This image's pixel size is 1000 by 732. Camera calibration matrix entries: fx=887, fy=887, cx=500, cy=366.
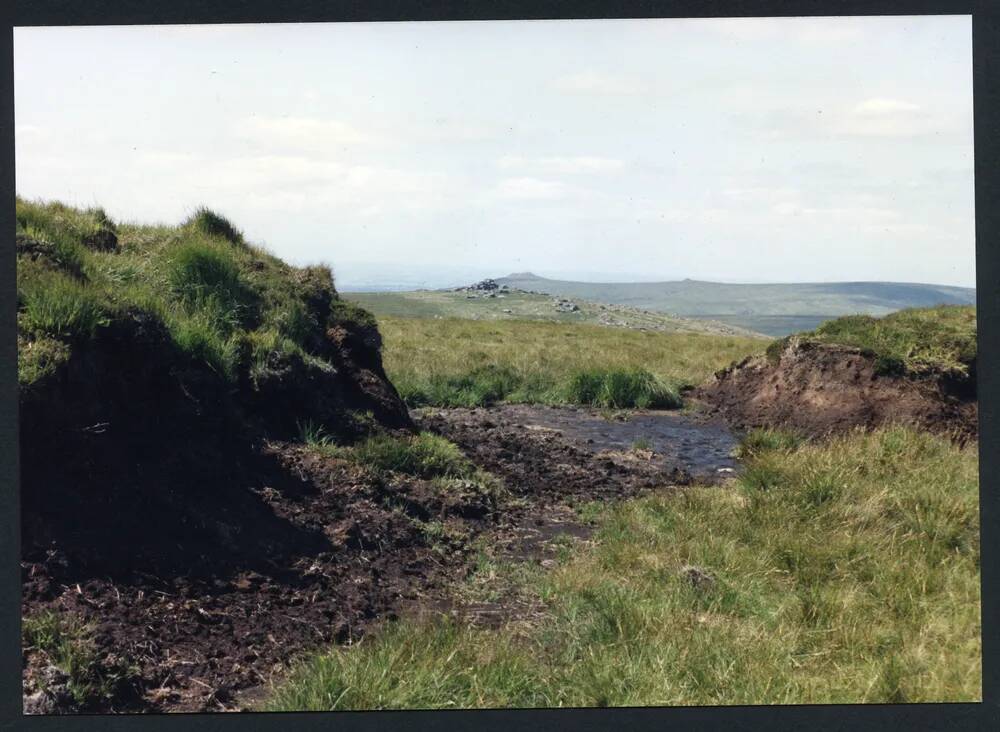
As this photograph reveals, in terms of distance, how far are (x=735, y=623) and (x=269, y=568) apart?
3491 mm

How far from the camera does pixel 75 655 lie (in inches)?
211

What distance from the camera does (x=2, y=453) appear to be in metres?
5.50

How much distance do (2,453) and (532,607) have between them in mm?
3804

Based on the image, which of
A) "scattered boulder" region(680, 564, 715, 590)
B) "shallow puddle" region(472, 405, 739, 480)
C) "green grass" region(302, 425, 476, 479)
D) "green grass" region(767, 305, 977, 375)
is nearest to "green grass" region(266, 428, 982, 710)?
"scattered boulder" region(680, 564, 715, 590)

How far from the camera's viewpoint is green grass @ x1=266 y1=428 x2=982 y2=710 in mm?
5375

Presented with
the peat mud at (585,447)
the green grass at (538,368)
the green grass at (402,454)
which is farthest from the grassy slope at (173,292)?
the green grass at (538,368)

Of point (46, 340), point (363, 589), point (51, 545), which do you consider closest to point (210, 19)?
point (46, 340)

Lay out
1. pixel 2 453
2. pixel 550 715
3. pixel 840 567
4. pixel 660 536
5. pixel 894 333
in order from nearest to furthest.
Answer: pixel 550 715 < pixel 2 453 < pixel 840 567 < pixel 660 536 < pixel 894 333

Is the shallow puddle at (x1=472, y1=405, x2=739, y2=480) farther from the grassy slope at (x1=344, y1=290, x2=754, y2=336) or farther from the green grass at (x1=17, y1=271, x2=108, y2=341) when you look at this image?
the grassy slope at (x1=344, y1=290, x2=754, y2=336)

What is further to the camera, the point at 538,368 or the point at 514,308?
the point at 514,308

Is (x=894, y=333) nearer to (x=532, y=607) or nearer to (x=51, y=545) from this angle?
(x=532, y=607)

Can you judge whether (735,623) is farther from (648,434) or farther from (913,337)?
(913,337)

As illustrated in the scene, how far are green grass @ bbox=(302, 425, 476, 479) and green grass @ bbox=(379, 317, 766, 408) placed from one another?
5.96 m

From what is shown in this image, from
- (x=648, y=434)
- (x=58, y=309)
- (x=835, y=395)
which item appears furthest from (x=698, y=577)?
(x=835, y=395)
